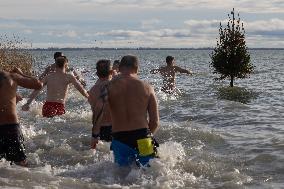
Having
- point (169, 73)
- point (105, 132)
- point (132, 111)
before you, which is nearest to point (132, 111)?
point (132, 111)

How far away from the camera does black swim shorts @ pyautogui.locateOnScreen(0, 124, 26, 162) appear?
23.7 feet

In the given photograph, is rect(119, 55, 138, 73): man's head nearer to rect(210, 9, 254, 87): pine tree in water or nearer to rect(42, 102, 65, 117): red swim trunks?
rect(42, 102, 65, 117): red swim trunks

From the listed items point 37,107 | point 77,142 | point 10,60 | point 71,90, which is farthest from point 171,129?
point 10,60

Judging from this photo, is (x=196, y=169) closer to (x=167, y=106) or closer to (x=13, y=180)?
(x=13, y=180)

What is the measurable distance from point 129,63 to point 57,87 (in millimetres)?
5089

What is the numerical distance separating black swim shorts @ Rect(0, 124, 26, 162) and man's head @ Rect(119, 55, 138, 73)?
1.72m

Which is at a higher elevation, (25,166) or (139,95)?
(139,95)

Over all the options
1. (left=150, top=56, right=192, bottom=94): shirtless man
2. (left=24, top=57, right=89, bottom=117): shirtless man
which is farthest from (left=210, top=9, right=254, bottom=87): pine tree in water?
(left=24, top=57, right=89, bottom=117): shirtless man

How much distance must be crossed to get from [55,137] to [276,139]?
15.8 ft

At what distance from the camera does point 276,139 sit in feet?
36.6

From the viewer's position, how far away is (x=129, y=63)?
6988mm

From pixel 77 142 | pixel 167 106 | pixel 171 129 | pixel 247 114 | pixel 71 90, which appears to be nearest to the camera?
pixel 77 142

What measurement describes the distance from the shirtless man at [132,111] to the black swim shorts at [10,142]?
1.36 m

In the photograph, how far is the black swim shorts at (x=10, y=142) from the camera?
7.22m
